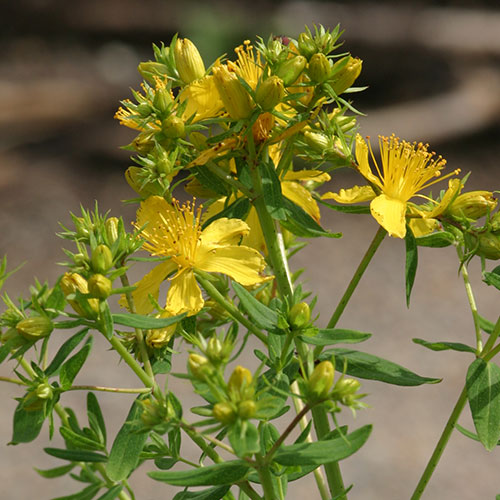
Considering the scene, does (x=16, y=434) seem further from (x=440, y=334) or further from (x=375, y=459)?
(x=440, y=334)

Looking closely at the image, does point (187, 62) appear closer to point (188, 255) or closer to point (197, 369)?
point (188, 255)

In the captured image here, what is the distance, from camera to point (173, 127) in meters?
0.84

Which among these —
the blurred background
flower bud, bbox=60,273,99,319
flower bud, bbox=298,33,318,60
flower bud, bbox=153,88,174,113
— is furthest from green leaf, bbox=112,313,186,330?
the blurred background

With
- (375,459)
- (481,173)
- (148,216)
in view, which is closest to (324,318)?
(375,459)

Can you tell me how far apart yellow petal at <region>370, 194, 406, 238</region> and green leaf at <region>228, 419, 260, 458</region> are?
0.31m

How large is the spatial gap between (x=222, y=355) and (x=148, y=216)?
34cm

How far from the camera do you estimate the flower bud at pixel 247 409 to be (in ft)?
2.10

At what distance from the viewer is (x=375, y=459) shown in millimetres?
2717

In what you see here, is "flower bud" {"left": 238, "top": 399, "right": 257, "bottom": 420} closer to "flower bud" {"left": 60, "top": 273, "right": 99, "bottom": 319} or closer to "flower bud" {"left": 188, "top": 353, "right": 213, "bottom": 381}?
"flower bud" {"left": 188, "top": 353, "right": 213, "bottom": 381}

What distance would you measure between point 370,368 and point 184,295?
0.25 m

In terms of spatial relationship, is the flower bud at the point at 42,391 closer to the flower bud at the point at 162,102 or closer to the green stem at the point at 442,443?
the flower bud at the point at 162,102

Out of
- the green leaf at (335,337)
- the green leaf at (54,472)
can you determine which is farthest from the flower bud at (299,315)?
the green leaf at (54,472)

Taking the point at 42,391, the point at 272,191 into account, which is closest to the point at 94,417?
the point at 42,391

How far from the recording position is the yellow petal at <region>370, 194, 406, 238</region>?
2.80ft
